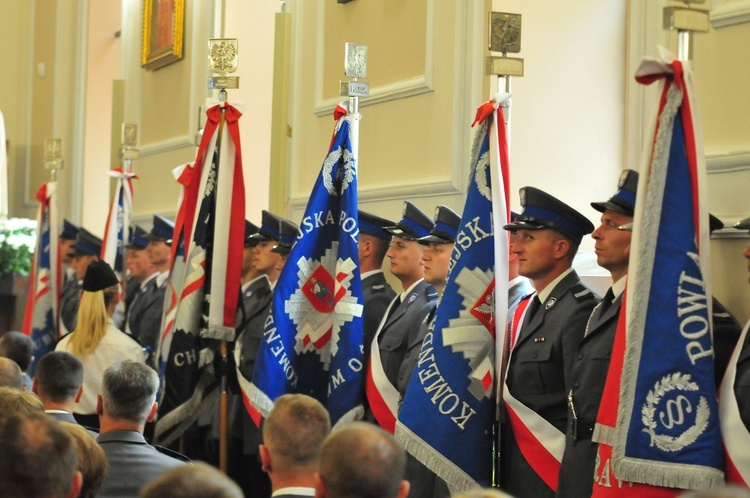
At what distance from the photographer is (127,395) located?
11.2ft

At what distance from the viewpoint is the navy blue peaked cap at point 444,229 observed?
14.5 feet

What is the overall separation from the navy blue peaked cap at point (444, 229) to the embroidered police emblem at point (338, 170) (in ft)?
1.61

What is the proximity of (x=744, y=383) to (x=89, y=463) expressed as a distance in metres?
Result: 1.60

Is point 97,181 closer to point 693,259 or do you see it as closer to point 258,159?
point 258,159

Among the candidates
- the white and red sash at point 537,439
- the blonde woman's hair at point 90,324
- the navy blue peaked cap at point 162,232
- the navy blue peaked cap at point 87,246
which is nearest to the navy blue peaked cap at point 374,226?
the blonde woman's hair at point 90,324

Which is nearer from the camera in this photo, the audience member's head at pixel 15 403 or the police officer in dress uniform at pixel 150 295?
the audience member's head at pixel 15 403

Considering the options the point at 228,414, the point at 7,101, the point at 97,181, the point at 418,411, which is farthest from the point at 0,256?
the point at 418,411

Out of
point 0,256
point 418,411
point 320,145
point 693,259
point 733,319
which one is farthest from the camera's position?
point 0,256

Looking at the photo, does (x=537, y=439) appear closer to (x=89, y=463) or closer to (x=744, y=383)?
(x=744, y=383)

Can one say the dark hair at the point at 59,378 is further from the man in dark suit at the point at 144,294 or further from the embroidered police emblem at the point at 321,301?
the man in dark suit at the point at 144,294

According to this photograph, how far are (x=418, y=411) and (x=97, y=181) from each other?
26.6 feet

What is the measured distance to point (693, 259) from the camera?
117 inches

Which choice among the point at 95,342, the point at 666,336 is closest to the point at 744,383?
the point at 666,336

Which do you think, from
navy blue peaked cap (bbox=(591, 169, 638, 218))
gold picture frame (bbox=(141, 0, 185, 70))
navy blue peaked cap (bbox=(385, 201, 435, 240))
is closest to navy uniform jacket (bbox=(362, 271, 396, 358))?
navy blue peaked cap (bbox=(385, 201, 435, 240))
